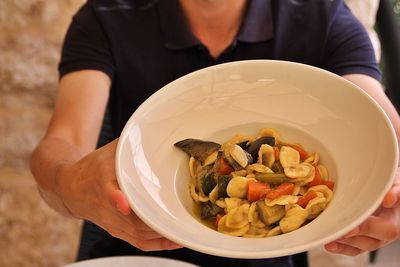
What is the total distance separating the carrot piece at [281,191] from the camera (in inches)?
28.2

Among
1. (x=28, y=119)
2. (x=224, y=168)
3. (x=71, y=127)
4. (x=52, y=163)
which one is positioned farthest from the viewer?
(x=28, y=119)

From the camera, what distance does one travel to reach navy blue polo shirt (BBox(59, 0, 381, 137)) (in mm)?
1227

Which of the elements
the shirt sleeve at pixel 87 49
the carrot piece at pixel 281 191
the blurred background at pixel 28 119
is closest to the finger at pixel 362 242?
the carrot piece at pixel 281 191

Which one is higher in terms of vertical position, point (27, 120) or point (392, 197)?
point (392, 197)

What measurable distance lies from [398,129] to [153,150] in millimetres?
497

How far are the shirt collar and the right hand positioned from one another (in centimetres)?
45

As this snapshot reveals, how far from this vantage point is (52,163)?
1.05m

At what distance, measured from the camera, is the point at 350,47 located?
1.20 metres

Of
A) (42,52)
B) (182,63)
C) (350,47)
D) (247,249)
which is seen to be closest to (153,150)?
(247,249)

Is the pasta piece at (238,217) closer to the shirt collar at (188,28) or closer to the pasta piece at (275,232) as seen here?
the pasta piece at (275,232)

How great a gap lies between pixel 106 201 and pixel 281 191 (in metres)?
0.26

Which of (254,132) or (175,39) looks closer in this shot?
(254,132)

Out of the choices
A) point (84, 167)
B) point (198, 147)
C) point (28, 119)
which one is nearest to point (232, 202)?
point (198, 147)

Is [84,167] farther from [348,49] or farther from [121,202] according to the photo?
[348,49]
